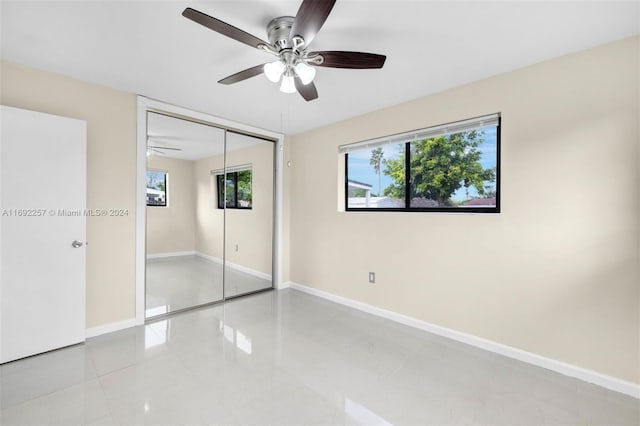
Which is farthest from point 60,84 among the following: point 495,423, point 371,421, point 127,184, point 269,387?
point 495,423

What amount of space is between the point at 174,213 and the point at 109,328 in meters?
1.35

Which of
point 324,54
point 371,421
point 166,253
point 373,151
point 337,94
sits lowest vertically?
point 371,421

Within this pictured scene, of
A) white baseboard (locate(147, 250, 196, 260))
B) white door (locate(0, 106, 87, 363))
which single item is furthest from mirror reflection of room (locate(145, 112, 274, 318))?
white door (locate(0, 106, 87, 363))

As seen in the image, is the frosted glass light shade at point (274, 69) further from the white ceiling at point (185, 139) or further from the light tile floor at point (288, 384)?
the light tile floor at point (288, 384)

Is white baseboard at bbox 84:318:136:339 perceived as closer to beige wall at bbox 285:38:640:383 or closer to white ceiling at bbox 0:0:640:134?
white ceiling at bbox 0:0:640:134

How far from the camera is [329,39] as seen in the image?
1956mm

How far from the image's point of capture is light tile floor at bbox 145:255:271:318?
316 centimetres

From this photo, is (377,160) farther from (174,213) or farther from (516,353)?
(174,213)

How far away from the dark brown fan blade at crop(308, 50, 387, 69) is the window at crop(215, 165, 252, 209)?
2394mm

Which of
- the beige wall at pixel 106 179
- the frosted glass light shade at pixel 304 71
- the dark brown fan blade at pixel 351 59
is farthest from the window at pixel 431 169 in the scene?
the beige wall at pixel 106 179

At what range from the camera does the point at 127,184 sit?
114 inches

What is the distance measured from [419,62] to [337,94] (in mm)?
874

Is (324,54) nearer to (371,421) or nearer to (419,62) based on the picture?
(419,62)

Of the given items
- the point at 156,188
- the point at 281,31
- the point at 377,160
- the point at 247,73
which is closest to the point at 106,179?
the point at 156,188
